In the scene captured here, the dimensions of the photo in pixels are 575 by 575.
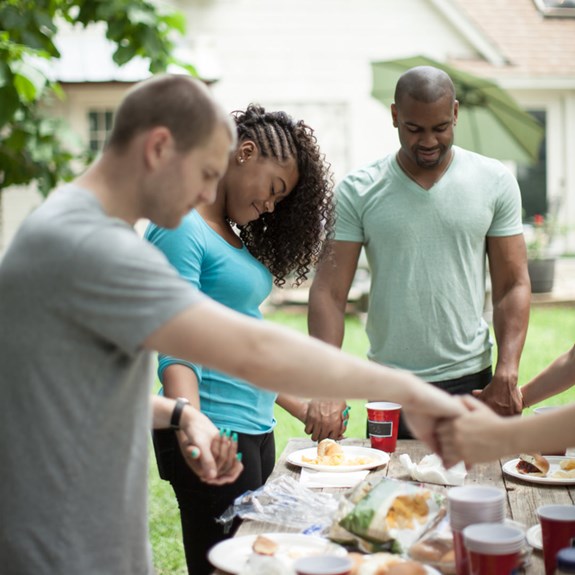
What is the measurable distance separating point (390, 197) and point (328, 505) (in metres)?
1.53

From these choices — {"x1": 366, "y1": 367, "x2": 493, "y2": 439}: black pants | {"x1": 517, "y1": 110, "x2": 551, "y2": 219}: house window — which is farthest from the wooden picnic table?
{"x1": 517, "y1": 110, "x2": 551, "y2": 219}: house window

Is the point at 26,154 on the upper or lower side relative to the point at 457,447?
upper

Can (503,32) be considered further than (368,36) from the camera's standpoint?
Yes

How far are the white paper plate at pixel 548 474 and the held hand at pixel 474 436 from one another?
2.45 ft

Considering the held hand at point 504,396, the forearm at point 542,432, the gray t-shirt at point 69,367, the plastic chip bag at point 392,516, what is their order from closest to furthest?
the gray t-shirt at point 69,367
the forearm at point 542,432
the plastic chip bag at point 392,516
the held hand at point 504,396

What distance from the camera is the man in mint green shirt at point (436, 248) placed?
3523 mm

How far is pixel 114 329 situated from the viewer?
5.39 ft

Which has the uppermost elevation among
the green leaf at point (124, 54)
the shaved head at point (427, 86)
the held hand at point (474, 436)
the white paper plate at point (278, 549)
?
the green leaf at point (124, 54)

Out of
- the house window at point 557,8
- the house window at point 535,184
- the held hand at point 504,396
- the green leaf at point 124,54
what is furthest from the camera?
the house window at point 557,8

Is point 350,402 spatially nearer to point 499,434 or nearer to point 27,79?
point 27,79

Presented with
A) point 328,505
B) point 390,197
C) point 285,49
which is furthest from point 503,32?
point 328,505

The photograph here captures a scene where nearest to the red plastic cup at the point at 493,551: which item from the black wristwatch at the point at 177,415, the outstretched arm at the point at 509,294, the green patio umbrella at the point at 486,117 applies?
the black wristwatch at the point at 177,415

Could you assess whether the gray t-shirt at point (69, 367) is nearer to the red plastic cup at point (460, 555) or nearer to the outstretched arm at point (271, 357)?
the outstretched arm at point (271, 357)

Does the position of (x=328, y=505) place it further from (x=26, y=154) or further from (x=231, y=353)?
(x=26, y=154)
